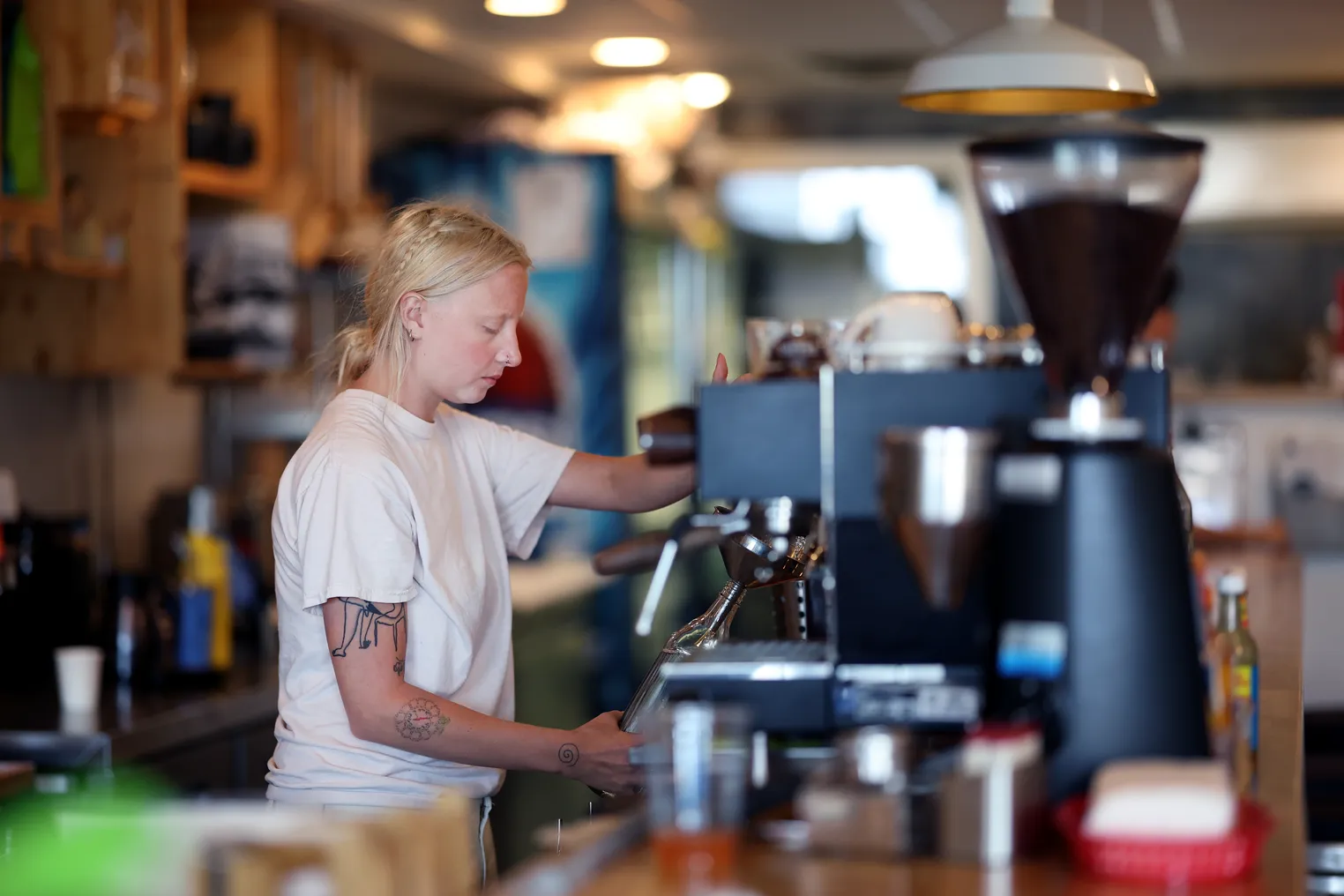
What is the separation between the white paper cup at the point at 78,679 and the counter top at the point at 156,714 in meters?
0.03

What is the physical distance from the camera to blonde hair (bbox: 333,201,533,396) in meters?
2.19

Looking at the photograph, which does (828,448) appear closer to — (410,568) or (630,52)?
(410,568)

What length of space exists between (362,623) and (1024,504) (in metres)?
0.88

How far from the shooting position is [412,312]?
2199mm

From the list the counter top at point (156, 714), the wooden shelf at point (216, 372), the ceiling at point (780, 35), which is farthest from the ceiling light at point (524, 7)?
the counter top at point (156, 714)

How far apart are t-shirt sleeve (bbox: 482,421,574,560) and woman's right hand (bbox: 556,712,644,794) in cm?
50

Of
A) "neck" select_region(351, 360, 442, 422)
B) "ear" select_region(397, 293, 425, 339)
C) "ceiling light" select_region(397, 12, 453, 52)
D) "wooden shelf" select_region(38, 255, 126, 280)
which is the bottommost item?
"neck" select_region(351, 360, 442, 422)

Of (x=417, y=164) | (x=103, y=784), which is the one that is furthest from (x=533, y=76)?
(x=103, y=784)

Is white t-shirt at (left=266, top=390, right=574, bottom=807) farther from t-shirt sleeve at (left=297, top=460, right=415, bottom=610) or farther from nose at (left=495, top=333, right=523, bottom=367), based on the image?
nose at (left=495, top=333, right=523, bottom=367)

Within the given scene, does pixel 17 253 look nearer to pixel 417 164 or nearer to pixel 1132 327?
pixel 1132 327

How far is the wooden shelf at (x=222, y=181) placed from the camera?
12.5ft

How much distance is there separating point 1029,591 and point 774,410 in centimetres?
34

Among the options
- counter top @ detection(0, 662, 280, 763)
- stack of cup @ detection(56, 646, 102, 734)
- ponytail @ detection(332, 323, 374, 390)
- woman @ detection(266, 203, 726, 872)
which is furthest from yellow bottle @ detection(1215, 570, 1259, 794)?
stack of cup @ detection(56, 646, 102, 734)

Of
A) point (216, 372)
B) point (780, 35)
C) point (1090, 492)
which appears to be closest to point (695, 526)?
point (1090, 492)
